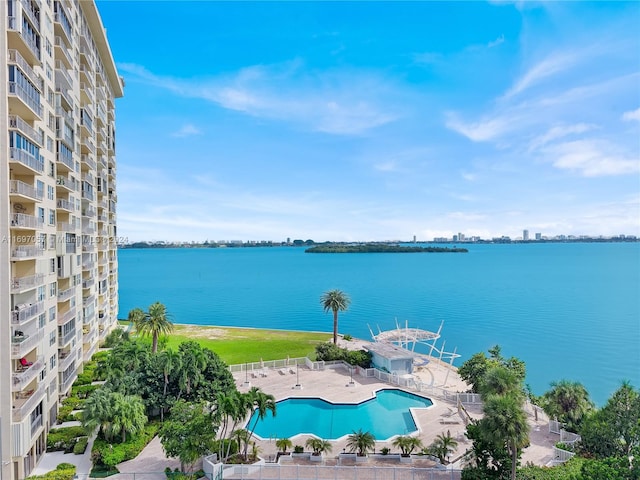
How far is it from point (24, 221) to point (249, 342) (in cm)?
3782

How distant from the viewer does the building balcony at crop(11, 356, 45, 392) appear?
21.2 metres

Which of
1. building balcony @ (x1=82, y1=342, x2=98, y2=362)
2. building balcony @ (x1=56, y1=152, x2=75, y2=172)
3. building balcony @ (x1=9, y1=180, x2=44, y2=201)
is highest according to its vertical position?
building balcony @ (x1=56, y1=152, x2=75, y2=172)

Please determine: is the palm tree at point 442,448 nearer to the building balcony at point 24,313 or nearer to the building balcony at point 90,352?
the building balcony at point 24,313

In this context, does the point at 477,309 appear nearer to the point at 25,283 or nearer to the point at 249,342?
the point at 249,342

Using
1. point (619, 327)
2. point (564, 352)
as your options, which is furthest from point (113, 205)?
point (619, 327)

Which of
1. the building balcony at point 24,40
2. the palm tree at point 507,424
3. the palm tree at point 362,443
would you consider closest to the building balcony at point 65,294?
the building balcony at point 24,40

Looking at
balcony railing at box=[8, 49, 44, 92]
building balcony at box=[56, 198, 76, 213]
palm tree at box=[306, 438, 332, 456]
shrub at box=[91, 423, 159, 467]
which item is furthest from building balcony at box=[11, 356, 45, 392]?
balcony railing at box=[8, 49, 44, 92]

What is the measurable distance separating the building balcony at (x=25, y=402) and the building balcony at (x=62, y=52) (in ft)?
78.9

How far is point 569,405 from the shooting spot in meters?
28.8

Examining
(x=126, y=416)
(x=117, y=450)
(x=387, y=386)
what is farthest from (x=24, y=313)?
(x=387, y=386)

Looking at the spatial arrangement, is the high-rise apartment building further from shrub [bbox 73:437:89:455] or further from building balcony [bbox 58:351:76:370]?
shrub [bbox 73:437:89:455]

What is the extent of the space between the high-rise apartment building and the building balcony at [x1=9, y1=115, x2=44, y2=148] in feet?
0.18

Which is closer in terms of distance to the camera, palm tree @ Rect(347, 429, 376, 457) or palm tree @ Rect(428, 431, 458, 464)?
palm tree @ Rect(428, 431, 458, 464)

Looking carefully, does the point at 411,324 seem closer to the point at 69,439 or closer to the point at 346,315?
the point at 346,315
